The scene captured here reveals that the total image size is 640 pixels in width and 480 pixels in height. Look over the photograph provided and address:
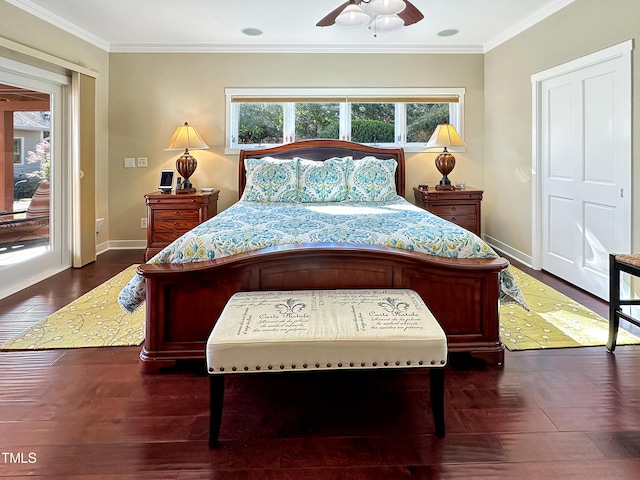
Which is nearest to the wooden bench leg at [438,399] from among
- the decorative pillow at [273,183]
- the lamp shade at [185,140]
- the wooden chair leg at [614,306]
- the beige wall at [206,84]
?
the wooden chair leg at [614,306]

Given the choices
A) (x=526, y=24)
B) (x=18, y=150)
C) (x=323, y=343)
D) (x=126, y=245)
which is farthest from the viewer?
(x=126, y=245)

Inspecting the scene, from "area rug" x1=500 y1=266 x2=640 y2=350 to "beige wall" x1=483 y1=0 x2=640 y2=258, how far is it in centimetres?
64

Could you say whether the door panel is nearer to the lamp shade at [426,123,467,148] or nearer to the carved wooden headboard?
the lamp shade at [426,123,467,148]

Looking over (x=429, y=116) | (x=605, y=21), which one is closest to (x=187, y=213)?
(x=429, y=116)

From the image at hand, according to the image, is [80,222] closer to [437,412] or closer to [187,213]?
[187,213]

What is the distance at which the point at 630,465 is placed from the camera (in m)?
1.55

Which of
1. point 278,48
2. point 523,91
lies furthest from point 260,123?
point 523,91

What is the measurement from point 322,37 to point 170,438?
14.6ft

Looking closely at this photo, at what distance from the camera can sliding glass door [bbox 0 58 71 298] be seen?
12.6 feet

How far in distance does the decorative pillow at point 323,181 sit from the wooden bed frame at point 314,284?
6.49ft

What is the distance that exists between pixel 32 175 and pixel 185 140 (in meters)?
1.53

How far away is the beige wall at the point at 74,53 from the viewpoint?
3715mm

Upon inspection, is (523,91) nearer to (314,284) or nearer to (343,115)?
(343,115)

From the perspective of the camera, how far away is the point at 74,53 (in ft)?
15.1
